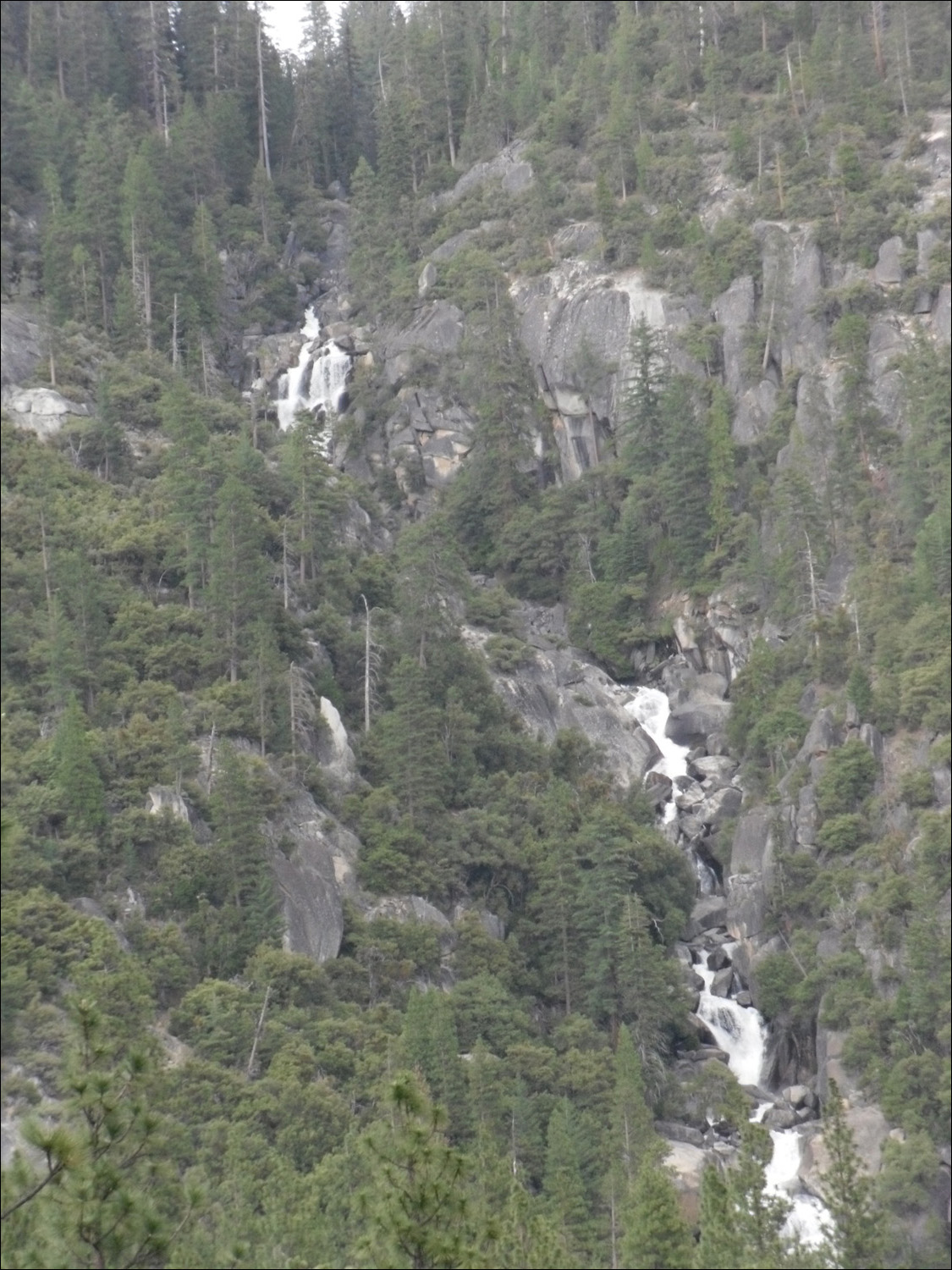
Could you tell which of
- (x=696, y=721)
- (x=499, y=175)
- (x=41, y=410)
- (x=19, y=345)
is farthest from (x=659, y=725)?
(x=499, y=175)

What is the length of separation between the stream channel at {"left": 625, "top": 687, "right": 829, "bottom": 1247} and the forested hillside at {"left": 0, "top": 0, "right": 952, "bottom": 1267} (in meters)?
0.21

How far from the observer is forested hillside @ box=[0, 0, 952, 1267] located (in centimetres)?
4634

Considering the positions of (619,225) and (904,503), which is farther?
(619,225)

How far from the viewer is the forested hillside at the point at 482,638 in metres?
46.3

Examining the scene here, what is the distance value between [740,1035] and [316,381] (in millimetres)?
45295

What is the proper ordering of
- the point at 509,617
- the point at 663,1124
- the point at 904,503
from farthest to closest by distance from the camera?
the point at 509,617 → the point at 904,503 → the point at 663,1124

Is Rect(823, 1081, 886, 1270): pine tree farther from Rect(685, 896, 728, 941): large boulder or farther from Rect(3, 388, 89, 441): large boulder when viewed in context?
Rect(3, 388, 89, 441): large boulder

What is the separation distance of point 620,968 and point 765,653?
60.6ft

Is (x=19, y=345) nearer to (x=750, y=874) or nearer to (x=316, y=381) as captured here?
(x=316, y=381)

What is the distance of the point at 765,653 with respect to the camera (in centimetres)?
7381

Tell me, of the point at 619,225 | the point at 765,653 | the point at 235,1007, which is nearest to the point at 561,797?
the point at 765,653

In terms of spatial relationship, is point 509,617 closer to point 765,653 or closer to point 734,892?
point 765,653

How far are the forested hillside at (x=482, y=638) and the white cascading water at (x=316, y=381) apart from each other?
0.36 meters

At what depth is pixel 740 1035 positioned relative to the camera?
207 feet
